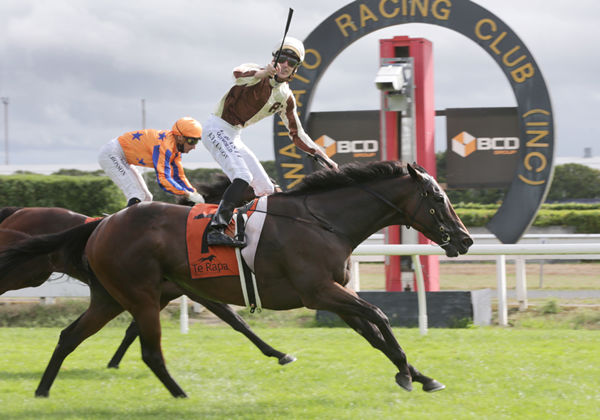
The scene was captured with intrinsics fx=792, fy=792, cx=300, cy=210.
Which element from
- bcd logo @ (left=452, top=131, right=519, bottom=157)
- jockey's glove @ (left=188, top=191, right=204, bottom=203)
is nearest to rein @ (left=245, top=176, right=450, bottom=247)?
jockey's glove @ (left=188, top=191, right=204, bottom=203)

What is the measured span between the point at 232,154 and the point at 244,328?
1290mm

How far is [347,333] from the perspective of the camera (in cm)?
627

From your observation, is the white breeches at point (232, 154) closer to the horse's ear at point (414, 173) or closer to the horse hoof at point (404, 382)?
the horse's ear at point (414, 173)

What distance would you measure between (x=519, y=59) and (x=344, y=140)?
78.7 inches

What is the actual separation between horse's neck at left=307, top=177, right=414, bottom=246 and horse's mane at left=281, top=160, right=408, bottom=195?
47 mm

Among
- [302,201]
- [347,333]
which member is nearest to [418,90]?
[347,333]

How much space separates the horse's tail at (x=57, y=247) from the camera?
4703 millimetres

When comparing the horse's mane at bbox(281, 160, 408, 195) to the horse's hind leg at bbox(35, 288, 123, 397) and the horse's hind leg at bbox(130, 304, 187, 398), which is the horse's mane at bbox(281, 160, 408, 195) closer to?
the horse's hind leg at bbox(130, 304, 187, 398)

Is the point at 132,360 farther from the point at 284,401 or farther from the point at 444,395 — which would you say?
the point at 444,395

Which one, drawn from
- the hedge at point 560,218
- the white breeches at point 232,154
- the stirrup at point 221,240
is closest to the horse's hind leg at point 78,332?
the stirrup at point 221,240

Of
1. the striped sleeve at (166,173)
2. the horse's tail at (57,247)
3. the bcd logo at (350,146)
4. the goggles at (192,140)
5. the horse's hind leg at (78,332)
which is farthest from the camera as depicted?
the bcd logo at (350,146)

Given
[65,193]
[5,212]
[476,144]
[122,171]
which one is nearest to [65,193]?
[65,193]

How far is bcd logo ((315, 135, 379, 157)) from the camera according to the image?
28.4ft

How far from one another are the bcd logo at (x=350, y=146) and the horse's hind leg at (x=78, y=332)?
4440 mm
